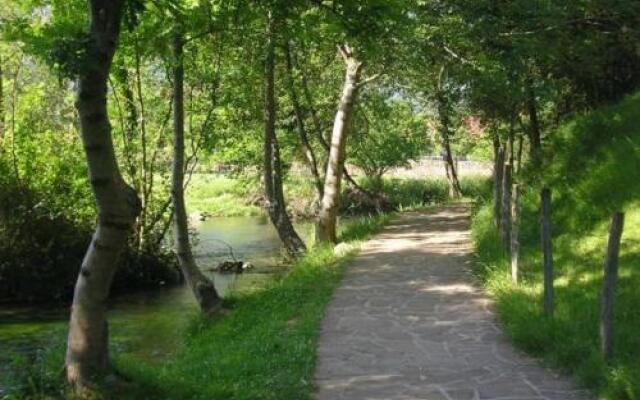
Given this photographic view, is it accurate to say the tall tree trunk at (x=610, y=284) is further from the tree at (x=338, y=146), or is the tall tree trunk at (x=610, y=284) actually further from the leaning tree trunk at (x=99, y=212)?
the tree at (x=338, y=146)

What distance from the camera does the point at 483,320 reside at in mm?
8711

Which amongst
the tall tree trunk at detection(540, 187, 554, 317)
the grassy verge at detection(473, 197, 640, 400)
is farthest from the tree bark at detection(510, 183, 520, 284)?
the tall tree trunk at detection(540, 187, 554, 317)

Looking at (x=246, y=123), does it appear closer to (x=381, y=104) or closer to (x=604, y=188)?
(x=381, y=104)

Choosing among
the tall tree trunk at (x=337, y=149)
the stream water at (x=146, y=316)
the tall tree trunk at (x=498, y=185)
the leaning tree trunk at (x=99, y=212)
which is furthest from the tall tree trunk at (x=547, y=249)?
the tall tree trunk at (x=337, y=149)

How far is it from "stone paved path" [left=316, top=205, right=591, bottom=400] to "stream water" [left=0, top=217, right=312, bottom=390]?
3.31 m

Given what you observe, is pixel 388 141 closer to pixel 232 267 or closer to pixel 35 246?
pixel 232 267

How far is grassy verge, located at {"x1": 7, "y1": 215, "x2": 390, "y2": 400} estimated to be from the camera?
6.01m

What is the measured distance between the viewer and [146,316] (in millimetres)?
14078

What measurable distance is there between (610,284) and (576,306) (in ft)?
6.84

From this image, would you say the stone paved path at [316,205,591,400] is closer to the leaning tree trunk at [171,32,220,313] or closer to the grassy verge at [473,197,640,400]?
the grassy verge at [473,197,640,400]

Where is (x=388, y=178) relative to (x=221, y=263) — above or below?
above

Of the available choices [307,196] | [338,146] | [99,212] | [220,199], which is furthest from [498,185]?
[220,199]

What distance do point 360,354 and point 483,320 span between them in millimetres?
1952

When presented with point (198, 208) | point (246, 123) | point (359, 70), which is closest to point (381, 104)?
point (246, 123)
